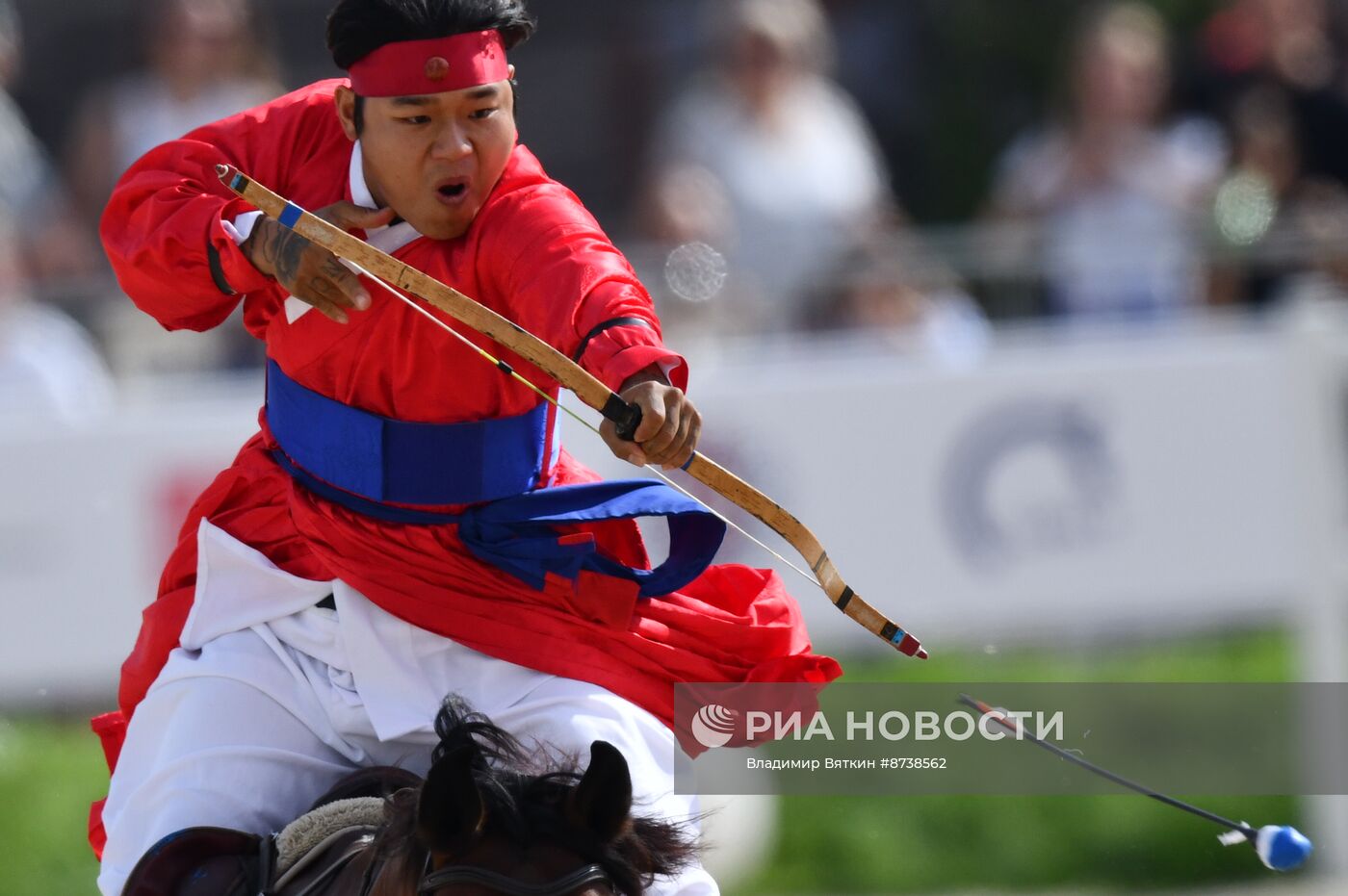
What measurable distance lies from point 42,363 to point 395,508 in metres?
5.07

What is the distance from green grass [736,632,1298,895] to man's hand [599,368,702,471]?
456 centimetres

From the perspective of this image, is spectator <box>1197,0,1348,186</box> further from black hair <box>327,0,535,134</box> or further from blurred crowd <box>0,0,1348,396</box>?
black hair <box>327,0,535,134</box>

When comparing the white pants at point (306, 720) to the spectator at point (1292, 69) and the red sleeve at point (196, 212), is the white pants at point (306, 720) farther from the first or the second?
the spectator at point (1292, 69)

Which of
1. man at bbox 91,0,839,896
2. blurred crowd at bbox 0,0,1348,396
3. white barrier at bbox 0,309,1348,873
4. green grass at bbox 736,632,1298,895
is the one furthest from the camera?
blurred crowd at bbox 0,0,1348,396

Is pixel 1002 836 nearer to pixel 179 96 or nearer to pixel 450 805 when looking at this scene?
pixel 179 96

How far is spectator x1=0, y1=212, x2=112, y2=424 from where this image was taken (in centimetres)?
776

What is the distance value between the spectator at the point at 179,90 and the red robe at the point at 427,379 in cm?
531

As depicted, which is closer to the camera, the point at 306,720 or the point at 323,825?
the point at 323,825

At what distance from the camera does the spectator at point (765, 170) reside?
8.22 metres

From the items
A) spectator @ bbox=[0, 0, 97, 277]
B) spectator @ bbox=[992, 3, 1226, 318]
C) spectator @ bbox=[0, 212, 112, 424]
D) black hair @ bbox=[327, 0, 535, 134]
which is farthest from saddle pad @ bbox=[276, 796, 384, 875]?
spectator @ bbox=[0, 0, 97, 277]

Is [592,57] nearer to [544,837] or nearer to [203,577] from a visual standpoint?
[203,577]

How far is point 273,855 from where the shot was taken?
303 centimetres

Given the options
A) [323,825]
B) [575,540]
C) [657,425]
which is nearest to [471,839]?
[323,825]

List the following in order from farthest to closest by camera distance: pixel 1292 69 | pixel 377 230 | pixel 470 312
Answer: pixel 1292 69
pixel 377 230
pixel 470 312
